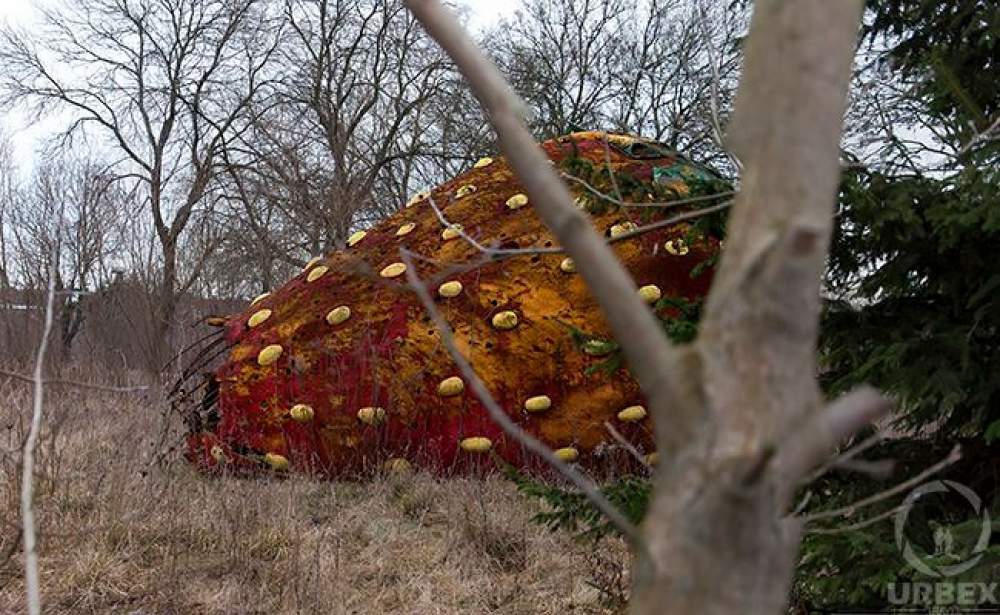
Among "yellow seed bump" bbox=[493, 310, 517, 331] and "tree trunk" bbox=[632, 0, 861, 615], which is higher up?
"yellow seed bump" bbox=[493, 310, 517, 331]

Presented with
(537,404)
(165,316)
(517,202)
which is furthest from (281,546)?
(165,316)

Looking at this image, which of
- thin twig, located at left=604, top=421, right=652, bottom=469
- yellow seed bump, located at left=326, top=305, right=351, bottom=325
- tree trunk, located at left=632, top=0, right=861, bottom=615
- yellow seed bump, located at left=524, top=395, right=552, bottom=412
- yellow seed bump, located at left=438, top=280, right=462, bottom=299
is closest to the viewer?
tree trunk, located at left=632, top=0, right=861, bottom=615

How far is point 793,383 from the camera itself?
1.93ft

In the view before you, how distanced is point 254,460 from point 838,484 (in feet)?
10.5

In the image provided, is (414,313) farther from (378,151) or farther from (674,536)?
(378,151)

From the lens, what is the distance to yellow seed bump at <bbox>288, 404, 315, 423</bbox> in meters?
4.65

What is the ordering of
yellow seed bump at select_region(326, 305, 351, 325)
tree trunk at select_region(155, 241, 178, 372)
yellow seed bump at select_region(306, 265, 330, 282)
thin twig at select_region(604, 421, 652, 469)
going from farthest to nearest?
tree trunk at select_region(155, 241, 178, 372) → yellow seed bump at select_region(306, 265, 330, 282) → yellow seed bump at select_region(326, 305, 351, 325) → thin twig at select_region(604, 421, 652, 469)

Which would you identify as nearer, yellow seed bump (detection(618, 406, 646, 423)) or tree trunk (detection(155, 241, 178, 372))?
yellow seed bump (detection(618, 406, 646, 423))

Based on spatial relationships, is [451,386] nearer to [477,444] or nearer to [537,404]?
[477,444]

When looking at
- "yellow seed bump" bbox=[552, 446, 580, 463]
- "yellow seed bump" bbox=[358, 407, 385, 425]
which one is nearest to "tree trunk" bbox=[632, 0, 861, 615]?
"yellow seed bump" bbox=[552, 446, 580, 463]

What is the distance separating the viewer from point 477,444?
14.9 ft

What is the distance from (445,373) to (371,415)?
0.46 m

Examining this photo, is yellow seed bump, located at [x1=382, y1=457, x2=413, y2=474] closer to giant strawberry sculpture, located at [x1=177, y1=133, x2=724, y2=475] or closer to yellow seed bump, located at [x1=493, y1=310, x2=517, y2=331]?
giant strawberry sculpture, located at [x1=177, y1=133, x2=724, y2=475]

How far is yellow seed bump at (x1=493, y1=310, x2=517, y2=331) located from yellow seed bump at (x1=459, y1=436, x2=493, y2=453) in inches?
24.0
